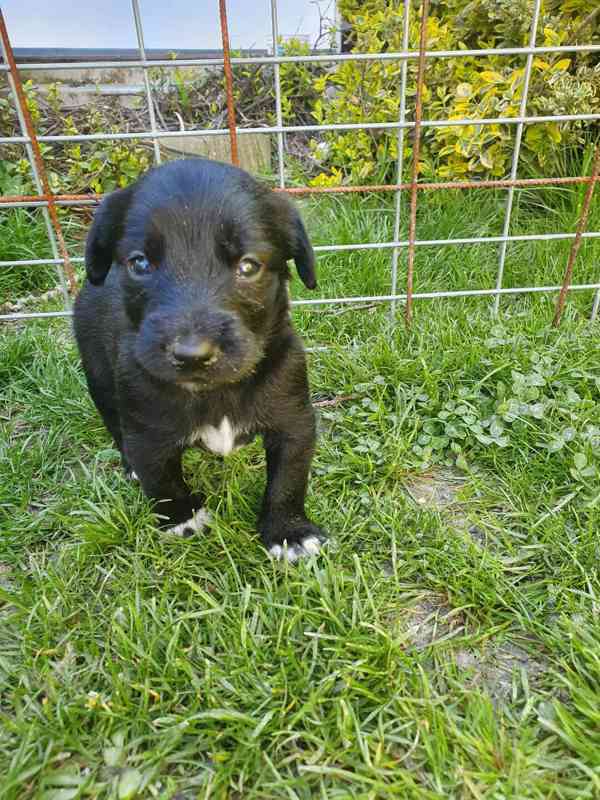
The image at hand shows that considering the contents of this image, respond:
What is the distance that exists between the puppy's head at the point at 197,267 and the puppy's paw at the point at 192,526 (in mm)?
611

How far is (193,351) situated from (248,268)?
1.11ft

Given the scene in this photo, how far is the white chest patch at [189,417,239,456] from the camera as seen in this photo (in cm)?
188

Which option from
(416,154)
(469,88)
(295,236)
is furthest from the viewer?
(469,88)

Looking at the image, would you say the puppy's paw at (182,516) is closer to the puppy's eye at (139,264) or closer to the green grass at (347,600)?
the green grass at (347,600)

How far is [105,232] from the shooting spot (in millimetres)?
1843

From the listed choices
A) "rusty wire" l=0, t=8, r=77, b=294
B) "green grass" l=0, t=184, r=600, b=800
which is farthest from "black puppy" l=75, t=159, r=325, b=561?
"rusty wire" l=0, t=8, r=77, b=294

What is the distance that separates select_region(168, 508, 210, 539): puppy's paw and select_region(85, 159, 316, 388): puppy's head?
0.61 meters

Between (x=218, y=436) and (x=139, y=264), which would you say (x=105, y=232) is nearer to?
(x=139, y=264)

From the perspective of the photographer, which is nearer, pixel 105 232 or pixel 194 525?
pixel 105 232

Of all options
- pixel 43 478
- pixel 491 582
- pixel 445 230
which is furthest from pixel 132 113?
pixel 491 582

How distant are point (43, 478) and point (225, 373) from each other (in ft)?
3.85

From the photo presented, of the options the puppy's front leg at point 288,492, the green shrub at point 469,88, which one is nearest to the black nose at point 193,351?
the puppy's front leg at point 288,492

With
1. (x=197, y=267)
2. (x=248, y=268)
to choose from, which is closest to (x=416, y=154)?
(x=248, y=268)

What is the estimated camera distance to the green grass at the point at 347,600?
1380mm
